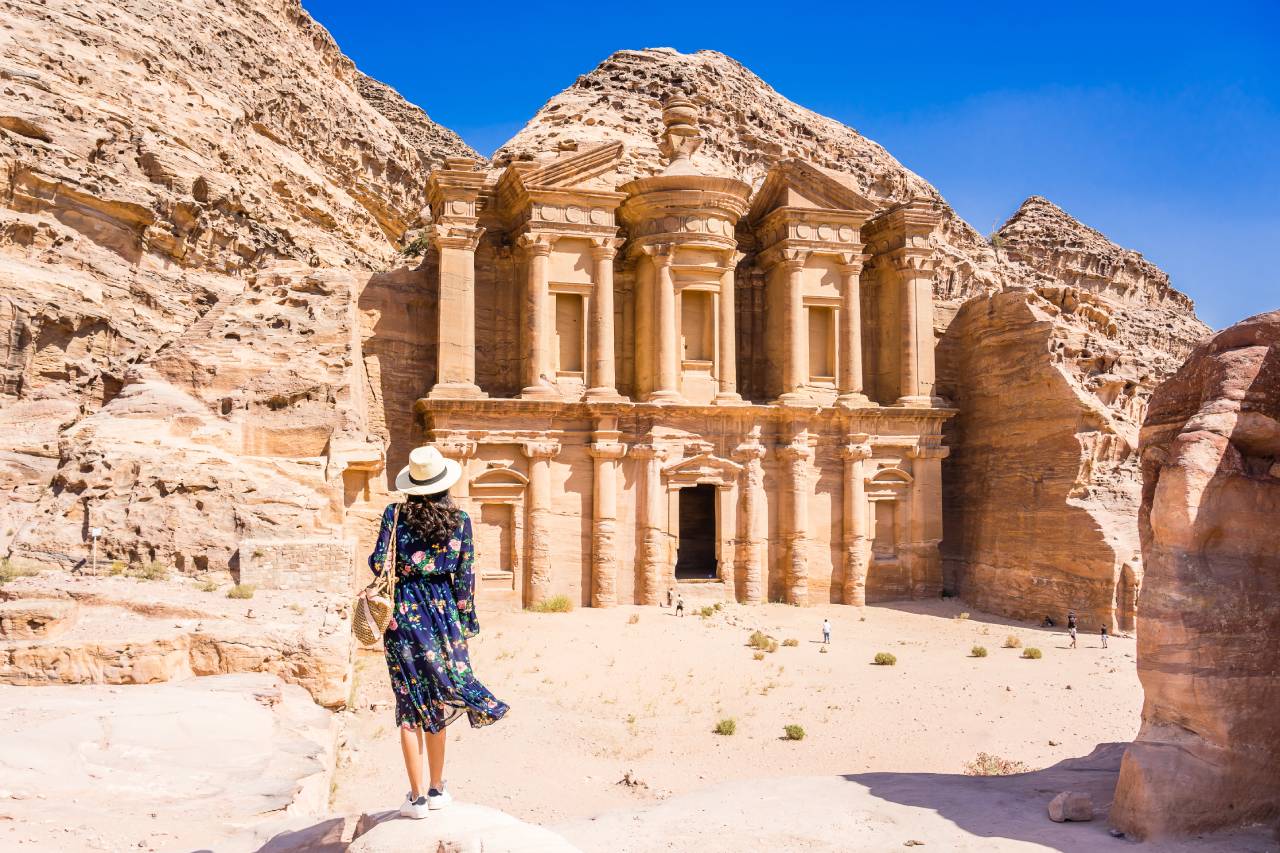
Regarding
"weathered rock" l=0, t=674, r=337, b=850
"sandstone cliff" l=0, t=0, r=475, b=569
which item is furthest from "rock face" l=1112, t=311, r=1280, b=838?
"sandstone cliff" l=0, t=0, r=475, b=569

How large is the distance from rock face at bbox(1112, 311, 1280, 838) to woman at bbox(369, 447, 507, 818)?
18.3 feet

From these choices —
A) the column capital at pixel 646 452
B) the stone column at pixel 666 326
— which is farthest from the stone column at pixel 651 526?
the stone column at pixel 666 326

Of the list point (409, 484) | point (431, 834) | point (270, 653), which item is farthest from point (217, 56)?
point (431, 834)

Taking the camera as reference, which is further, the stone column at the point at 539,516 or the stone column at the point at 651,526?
the stone column at the point at 651,526

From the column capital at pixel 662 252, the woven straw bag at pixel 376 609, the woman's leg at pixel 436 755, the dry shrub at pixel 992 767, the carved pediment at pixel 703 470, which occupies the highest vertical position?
the column capital at pixel 662 252

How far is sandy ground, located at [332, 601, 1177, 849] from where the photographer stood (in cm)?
1207

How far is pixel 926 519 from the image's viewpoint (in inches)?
1060

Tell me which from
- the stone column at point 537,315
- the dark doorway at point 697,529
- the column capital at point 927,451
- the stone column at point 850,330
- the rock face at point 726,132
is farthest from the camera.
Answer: the rock face at point 726,132

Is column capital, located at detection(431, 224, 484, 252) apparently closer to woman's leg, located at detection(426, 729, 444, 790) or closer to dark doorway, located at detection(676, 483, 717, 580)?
dark doorway, located at detection(676, 483, 717, 580)

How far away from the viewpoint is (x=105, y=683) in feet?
29.9

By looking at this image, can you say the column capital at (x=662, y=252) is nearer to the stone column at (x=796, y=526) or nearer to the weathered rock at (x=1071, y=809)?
the stone column at (x=796, y=526)

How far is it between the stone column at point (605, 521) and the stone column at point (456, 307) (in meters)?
3.40

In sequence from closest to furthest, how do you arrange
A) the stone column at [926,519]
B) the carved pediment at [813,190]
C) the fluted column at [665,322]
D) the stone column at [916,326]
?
the fluted column at [665,322], the carved pediment at [813,190], the stone column at [926,519], the stone column at [916,326]

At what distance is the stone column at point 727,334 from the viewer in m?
25.7
